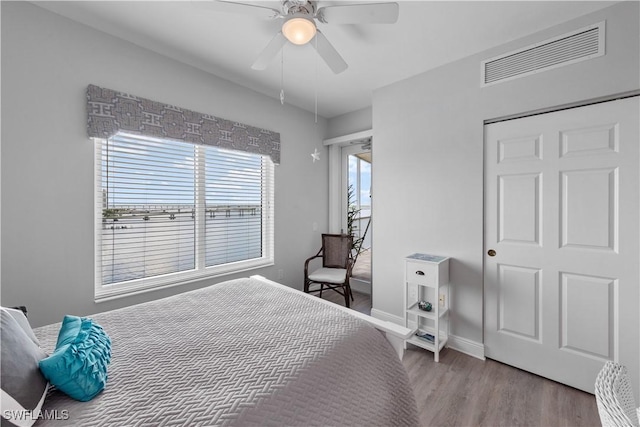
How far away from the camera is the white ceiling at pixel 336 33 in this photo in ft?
5.91

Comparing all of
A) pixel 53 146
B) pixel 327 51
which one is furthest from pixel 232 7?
pixel 53 146

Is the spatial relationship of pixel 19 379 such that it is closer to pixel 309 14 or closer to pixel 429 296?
pixel 309 14

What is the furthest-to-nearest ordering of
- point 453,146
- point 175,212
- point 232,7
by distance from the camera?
point 175,212 → point 453,146 → point 232,7

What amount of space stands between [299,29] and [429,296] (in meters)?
2.53

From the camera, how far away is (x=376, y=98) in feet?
9.85

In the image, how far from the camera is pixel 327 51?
1792 millimetres

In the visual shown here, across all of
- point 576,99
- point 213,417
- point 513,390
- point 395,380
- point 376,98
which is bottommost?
point 513,390

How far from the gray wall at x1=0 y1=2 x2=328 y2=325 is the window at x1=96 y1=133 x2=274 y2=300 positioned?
13 centimetres

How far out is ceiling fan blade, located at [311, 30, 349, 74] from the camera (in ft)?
5.52

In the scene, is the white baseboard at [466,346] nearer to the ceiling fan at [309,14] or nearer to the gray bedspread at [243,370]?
the gray bedspread at [243,370]

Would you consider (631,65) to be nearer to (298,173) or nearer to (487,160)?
(487,160)

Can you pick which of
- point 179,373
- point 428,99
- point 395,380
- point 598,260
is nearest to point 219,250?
point 179,373

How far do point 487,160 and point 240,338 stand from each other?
2349mm

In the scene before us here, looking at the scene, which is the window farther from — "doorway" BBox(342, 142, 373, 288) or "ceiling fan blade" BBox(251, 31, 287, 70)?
"doorway" BBox(342, 142, 373, 288)
